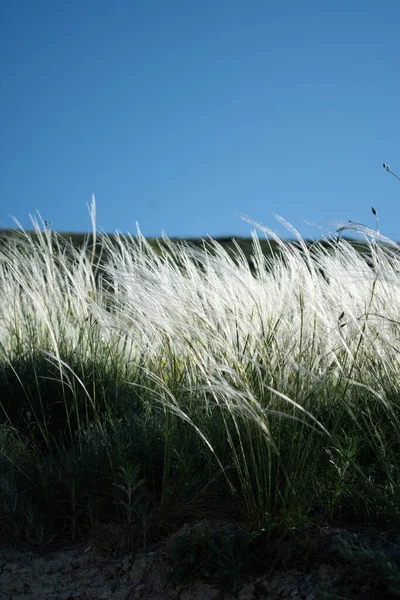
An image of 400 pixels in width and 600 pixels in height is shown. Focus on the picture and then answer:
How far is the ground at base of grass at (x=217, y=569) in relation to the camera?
5.93 feet

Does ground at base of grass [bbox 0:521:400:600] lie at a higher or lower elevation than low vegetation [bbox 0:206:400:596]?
lower

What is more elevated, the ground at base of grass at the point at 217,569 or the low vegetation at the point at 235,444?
the low vegetation at the point at 235,444

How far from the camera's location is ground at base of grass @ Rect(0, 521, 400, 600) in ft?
5.93

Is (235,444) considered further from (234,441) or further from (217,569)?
(217,569)

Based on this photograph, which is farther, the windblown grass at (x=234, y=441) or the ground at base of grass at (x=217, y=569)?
the windblown grass at (x=234, y=441)

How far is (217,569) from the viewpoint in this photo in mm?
2021

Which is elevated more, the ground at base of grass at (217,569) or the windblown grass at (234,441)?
the windblown grass at (234,441)

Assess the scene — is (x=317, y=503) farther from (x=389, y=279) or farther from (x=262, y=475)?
(x=389, y=279)

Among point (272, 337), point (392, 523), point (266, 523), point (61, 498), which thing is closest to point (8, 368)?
point (61, 498)

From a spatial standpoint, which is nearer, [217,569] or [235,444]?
[217,569]

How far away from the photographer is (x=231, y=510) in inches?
88.0

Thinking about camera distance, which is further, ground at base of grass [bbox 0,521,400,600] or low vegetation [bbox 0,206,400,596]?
low vegetation [bbox 0,206,400,596]

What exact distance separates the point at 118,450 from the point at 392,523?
110 cm

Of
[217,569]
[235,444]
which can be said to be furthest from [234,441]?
[217,569]
